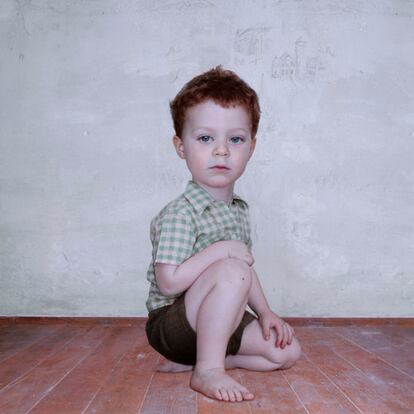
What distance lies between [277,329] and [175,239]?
32 cm

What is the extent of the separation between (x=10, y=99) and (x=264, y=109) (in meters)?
1.00

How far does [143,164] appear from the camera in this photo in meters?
2.16

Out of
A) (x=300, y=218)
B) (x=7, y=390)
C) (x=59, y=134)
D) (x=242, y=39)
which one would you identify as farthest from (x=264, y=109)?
(x=7, y=390)

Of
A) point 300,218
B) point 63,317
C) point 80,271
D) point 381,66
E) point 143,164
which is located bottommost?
point 63,317

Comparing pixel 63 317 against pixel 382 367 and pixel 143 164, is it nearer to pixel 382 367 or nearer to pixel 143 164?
pixel 143 164

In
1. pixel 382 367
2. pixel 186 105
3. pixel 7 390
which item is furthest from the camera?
pixel 382 367

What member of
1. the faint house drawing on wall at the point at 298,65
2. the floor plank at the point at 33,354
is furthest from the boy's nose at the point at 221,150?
the faint house drawing on wall at the point at 298,65

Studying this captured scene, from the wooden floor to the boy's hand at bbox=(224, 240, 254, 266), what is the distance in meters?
0.27

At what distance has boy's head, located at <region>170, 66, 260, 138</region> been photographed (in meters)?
A: 1.27

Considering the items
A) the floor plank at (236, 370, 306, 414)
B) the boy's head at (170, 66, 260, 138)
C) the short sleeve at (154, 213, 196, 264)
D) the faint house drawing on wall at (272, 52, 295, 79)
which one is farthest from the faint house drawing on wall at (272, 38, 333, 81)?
the floor plank at (236, 370, 306, 414)

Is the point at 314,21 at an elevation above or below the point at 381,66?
above

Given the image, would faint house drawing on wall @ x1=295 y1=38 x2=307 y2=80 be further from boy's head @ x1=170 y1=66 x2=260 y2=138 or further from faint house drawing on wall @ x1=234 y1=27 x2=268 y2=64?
boy's head @ x1=170 y1=66 x2=260 y2=138

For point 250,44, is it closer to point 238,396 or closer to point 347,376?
point 347,376

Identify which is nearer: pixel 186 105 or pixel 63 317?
pixel 186 105
